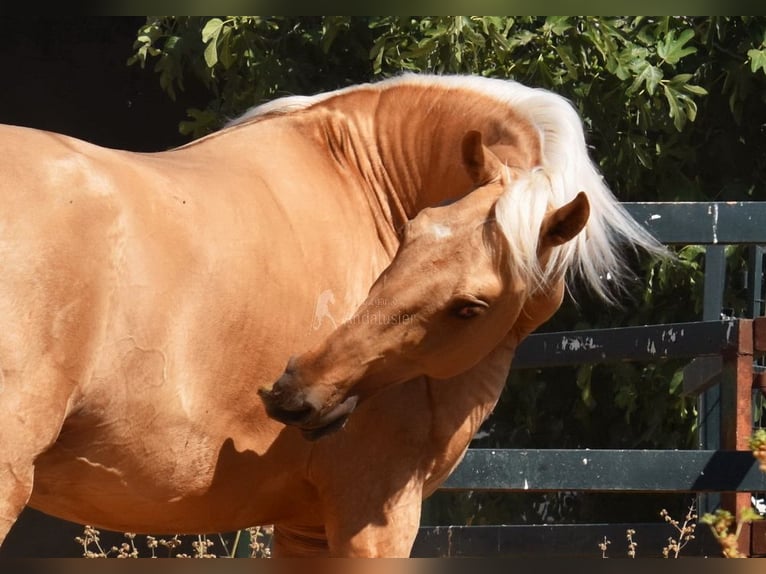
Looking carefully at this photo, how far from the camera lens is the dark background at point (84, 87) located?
720 cm

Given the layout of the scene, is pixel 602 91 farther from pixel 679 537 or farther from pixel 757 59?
pixel 679 537

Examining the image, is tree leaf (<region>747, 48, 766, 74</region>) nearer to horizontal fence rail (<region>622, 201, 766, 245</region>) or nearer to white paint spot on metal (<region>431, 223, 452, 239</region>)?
horizontal fence rail (<region>622, 201, 766, 245</region>)

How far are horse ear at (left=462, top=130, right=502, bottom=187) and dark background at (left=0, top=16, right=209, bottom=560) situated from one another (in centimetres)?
427

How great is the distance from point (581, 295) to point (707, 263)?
59.2 inches

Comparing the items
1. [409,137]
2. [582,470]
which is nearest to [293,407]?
[409,137]

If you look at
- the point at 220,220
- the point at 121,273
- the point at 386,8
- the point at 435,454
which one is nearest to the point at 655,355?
the point at 435,454

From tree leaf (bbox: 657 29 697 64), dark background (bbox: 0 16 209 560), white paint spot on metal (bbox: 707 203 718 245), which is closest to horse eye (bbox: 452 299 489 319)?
white paint spot on metal (bbox: 707 203 718 245)

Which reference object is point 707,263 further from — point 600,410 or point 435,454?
point 435,454

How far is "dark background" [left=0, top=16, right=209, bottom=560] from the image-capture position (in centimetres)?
720

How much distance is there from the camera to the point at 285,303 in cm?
305

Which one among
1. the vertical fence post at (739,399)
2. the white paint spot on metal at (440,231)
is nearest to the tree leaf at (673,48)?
the vertical fence post at (739,399)

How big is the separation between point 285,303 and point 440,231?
411 mm

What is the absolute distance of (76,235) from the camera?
265 cm

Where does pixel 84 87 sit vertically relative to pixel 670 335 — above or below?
above
